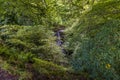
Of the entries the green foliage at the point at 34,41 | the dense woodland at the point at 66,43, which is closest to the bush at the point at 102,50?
the dense woodland at the point at 66,43

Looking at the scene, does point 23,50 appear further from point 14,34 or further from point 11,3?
point 11,3

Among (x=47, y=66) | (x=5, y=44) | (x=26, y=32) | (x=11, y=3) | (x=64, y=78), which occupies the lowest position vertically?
(x=64, y=78)

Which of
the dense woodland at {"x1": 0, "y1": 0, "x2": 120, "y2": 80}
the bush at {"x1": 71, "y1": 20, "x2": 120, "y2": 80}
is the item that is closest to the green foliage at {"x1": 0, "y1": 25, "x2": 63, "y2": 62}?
the dense woodland at {"x1": 0, "y1": 0, "x2": 120, "y2": 80}

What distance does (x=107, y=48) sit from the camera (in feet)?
10.7

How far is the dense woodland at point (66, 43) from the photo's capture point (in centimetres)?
335

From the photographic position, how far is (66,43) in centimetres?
470

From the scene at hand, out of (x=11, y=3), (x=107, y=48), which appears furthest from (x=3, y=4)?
(x=107, y=48)

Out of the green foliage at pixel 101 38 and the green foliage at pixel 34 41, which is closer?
the green foliage at pixel 101 38

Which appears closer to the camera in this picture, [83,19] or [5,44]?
[83,19]

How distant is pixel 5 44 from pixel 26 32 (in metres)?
0.69

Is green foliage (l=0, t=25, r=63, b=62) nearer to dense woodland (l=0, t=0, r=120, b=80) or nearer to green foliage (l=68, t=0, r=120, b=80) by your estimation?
dense woodland (l=0, t=0, r=120, b=80)

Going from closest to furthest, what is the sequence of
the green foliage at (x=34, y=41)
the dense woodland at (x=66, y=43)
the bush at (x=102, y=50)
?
the bush at (x=102, y=50) < the dense woodland at (x=66, y=43) < the green foliage at (x=34, y=41)

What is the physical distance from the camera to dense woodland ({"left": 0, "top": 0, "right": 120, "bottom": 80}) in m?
3.35

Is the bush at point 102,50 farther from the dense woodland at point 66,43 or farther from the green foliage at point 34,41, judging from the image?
the green foliage at point 34,41
